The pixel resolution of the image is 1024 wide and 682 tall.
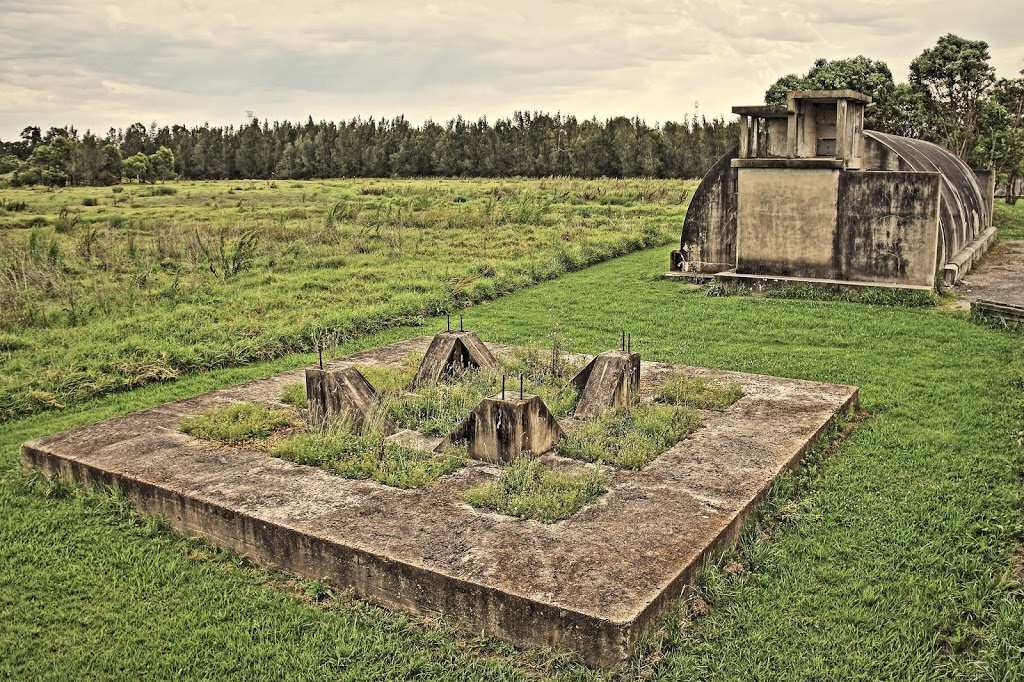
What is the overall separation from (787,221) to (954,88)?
700 inches

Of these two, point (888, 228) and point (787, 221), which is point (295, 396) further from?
point (888, 228)

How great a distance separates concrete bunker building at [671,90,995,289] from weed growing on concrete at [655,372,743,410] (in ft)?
22.9

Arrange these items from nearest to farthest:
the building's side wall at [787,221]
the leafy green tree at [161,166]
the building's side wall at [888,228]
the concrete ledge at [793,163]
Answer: the building's side wall at [888,228] < the concrete ledge at [793,163] < the building's side wall at [787,221] < the leafy green tree at [161,166]

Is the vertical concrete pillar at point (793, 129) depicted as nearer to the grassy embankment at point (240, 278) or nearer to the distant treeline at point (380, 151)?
the grassy embankment at point (240, 278)

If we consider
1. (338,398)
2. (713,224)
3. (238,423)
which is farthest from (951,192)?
(238,423)

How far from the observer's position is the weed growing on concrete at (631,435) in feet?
19.9

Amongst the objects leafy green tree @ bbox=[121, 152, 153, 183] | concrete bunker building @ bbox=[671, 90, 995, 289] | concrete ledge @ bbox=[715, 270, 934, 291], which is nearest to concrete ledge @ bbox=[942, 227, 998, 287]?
concrete bunker building @ bbox=[671, 90, 995, 289]

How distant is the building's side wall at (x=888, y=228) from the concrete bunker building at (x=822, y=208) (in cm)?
1

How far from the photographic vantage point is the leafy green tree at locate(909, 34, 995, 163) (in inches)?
1059

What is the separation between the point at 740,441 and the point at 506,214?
1786 centimetres

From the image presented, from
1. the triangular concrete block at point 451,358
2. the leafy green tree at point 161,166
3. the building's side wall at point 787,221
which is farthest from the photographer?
the leafy green tree at point 161,166

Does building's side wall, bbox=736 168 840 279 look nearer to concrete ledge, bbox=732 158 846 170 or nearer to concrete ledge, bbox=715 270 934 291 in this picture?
concrete ledge, bbox=732 158 846 170

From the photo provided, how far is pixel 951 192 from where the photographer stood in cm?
1608

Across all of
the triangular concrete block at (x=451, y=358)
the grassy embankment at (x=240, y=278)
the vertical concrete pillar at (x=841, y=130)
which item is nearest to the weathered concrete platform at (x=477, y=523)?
the triangular concrete block at (x=451, y=358)
